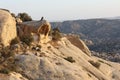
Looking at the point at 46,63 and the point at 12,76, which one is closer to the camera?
the point at 12,76

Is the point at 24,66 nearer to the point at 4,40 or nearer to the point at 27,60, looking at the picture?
the point at 27,60

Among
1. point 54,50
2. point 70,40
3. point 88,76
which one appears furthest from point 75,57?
point 70,40

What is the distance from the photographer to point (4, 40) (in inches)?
1471

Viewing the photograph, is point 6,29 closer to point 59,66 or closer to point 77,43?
point 59,66

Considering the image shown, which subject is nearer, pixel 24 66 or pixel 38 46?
pixel 24 66

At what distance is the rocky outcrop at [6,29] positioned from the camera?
1462 inches

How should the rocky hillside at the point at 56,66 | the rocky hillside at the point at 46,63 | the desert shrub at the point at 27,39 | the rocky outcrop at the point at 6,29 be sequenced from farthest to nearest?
the desert shrub at the point at 27,39 → the rocky outcrop at the point at 6,29 → the rocky hillside at the point at 56,66 → the rocky hillside at the point at 46,63

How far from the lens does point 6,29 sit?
3766cm

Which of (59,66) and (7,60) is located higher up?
(7,60)

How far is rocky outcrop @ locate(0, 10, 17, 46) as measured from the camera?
37.1m

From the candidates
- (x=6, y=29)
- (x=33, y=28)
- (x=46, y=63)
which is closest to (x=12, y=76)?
(x=46, y=63)

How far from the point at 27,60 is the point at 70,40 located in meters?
19.5

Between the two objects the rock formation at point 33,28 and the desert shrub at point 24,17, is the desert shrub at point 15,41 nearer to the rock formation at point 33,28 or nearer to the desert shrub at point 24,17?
the rock formation at point 33,28

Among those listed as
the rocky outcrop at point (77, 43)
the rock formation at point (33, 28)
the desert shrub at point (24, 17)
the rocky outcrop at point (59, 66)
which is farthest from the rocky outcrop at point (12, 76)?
the rocky outcrop at point (77, 43)
